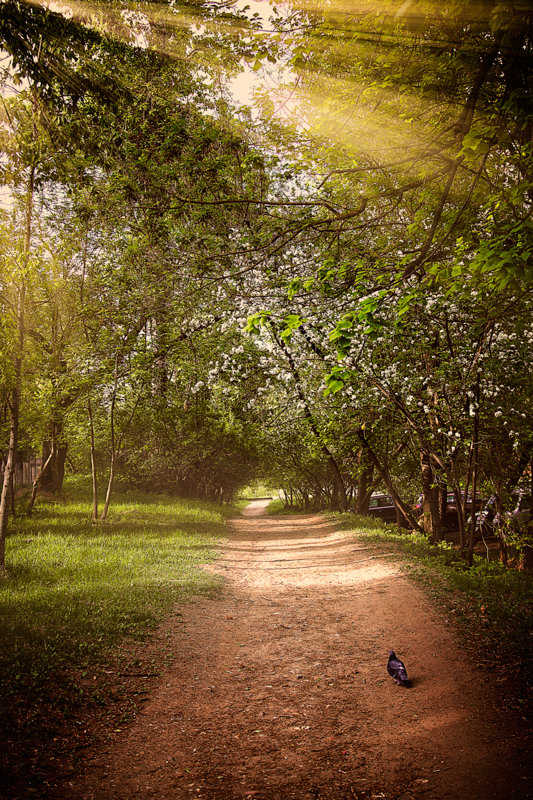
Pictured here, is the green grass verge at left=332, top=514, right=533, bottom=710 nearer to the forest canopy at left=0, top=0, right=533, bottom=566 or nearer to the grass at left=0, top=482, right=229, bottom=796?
the forest canopy at left=0, top=0, right=533, bottom=566

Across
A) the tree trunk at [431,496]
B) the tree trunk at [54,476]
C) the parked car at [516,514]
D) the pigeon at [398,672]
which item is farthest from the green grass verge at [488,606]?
the tree trunk at [54,476]

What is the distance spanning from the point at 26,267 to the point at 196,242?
3147 millimetres

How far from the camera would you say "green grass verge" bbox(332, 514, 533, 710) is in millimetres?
5051

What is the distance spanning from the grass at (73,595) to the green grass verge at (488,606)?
14.2ft

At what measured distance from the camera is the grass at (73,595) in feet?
14.8

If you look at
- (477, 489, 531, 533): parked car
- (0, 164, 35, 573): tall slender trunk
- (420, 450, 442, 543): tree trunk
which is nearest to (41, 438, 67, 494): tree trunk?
(0, 164, 35, 573): tall slender trunk

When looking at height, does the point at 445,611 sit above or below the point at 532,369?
below

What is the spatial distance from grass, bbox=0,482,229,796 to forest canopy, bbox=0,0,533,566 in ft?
8.63

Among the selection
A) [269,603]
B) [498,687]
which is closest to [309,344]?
[269,603]

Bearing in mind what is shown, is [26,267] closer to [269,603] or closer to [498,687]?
[269,603]

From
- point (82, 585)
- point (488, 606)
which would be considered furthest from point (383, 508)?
A: point (82, 585)

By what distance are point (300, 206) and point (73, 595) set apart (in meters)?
7.57

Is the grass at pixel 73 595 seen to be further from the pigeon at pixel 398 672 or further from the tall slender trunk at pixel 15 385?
the pigeon at pixel 398 672

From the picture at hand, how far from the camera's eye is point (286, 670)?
220 inches
